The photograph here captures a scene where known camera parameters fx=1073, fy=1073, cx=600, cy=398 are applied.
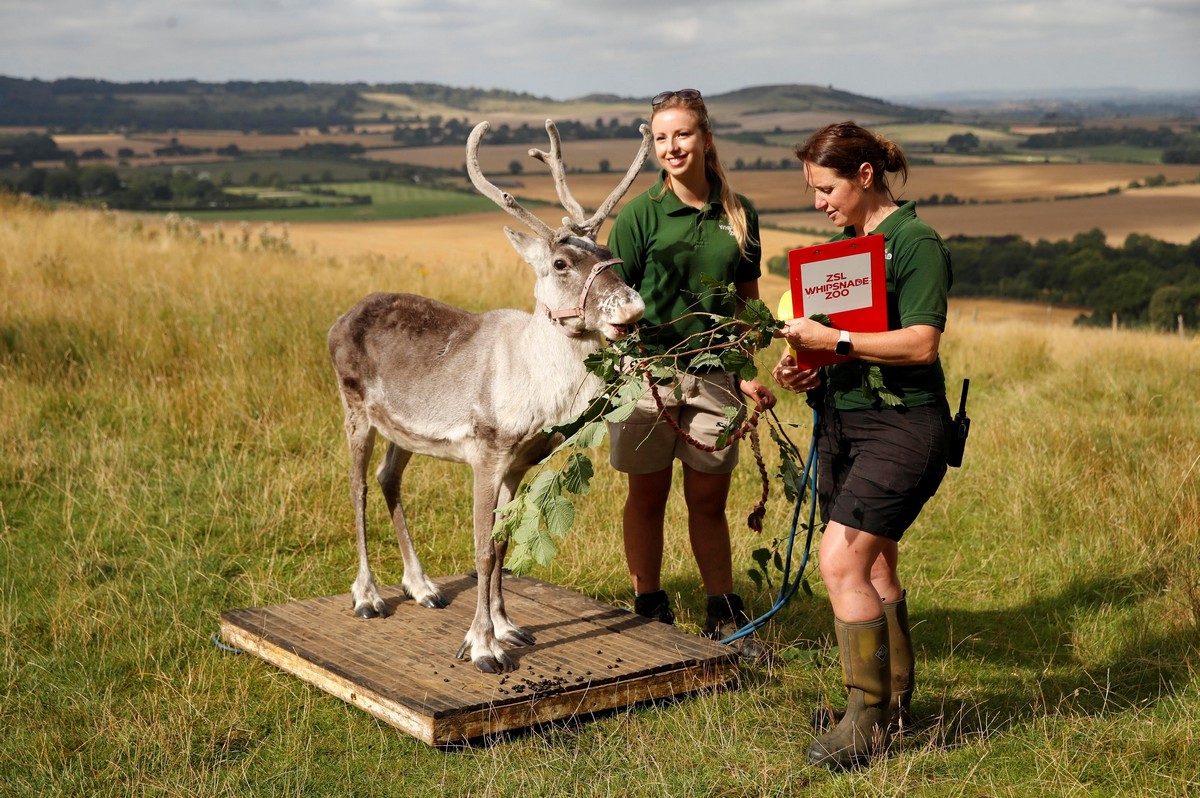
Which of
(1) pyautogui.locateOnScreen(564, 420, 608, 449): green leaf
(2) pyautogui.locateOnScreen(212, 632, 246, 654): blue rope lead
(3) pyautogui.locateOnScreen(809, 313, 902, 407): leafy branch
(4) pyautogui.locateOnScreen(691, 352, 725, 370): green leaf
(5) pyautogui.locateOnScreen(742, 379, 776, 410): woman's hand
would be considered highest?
(4) pyautogui.locateOnScreen(691, 352, 725, 370): green leaf

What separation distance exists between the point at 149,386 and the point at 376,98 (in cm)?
9253

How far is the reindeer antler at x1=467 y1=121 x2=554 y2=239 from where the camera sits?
490 cm

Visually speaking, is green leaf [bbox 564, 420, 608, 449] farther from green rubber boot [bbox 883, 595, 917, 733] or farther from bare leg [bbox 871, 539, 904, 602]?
green rubber boot [bbox 883, 595, 917, 733]

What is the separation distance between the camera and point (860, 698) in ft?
14.5

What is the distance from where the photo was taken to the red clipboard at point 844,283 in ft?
13.0

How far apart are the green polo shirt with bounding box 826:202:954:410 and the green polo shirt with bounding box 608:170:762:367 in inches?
38.1

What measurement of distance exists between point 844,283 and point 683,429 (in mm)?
1627

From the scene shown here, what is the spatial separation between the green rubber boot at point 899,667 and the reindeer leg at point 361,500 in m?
2.42

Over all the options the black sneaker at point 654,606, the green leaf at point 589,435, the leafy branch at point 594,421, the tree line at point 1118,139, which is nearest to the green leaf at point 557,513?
the leafy branch at point 594,421

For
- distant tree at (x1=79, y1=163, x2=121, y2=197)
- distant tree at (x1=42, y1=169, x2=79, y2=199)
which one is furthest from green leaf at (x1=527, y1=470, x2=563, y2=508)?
distant tree at (x1=42, y1=169, x2=79, y2=199)

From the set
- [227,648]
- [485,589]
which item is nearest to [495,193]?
[485,589]

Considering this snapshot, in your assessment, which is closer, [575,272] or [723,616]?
[575,272]

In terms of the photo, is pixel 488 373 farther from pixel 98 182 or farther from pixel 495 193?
pixel 98 182

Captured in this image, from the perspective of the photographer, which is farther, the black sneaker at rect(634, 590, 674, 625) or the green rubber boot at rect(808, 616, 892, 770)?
the black sneaker at rect(634, 590, 674, 625)
